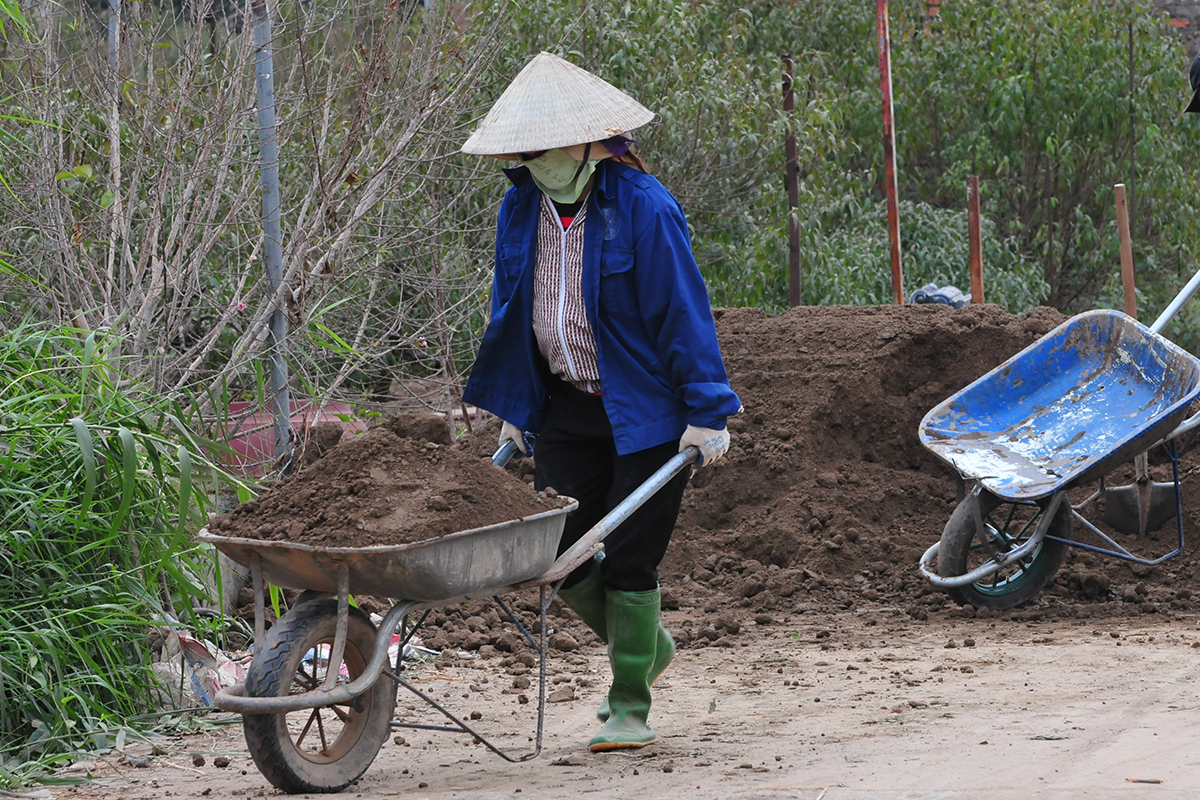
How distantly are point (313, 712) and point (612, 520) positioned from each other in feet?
2.88

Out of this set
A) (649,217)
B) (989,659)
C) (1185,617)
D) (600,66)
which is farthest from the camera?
(600,66)

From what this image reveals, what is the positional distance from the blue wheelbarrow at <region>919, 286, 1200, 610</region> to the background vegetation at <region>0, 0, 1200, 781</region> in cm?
246

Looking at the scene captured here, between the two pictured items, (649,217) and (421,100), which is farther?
(421,100)

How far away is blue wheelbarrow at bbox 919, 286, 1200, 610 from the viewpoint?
5406 millimetres

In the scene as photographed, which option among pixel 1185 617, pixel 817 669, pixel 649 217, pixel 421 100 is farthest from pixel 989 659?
pixel 421 100

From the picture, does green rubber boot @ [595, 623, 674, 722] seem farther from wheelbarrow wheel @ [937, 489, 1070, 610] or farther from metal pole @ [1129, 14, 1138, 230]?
metal pole @ [1129, 14, 1138, 230]

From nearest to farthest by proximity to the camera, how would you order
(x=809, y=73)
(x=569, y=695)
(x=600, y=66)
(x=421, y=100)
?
(x=569, y=695) < (x=421, y=100) < (x=600, y=66) < (x=809, y=73)

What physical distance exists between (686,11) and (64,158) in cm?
542

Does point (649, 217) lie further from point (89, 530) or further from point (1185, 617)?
point (1185, 617)

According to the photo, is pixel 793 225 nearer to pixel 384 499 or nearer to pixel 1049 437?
pixel 1049 437

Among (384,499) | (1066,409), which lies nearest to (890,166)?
(1066,409)

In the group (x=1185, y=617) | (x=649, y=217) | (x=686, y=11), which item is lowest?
(x=1185, y=617)

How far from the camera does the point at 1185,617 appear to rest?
5512mm

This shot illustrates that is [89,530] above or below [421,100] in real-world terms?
below
